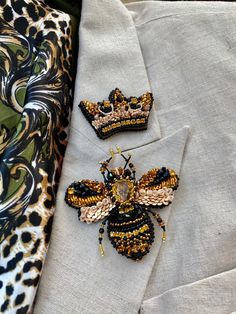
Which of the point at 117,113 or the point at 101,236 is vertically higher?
the point at 117,113

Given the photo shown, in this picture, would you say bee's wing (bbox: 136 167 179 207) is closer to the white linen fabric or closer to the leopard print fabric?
the white linen fabric

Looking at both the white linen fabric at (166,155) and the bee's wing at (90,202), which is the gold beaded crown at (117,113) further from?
the bee's wing at (90,202)

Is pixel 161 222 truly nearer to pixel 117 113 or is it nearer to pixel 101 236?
pixel 101 236

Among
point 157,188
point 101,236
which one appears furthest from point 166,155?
point 101,236

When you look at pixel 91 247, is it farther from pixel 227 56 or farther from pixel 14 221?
pixel 227 56

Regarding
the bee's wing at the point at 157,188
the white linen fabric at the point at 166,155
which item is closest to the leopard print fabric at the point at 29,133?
the white linen fabric at the point at 166,155

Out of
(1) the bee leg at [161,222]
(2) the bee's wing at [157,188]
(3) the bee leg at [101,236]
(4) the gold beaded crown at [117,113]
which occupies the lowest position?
(3) the bee leg at [101,236]
